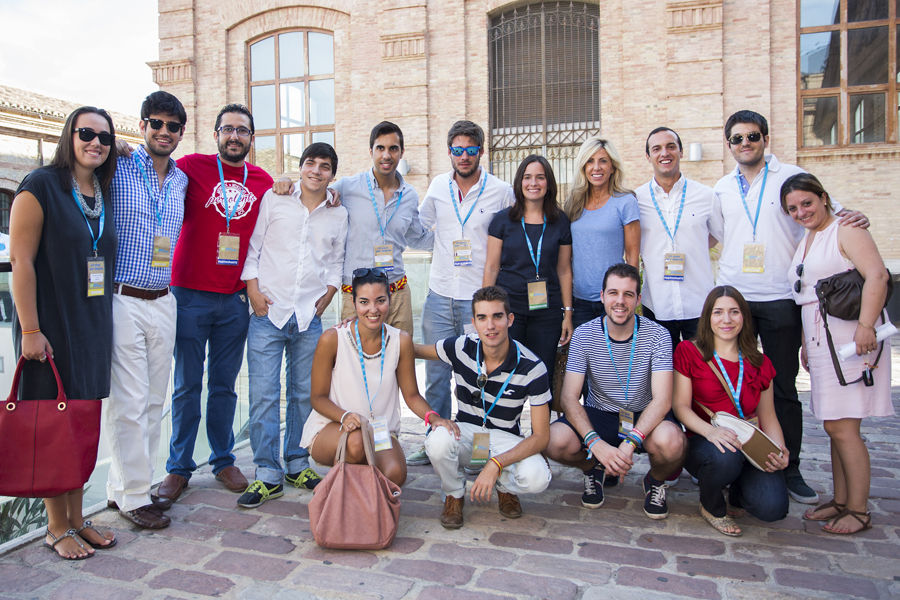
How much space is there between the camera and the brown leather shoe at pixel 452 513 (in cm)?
361

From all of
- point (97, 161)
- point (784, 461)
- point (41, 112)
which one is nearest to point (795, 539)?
point (784, 461)

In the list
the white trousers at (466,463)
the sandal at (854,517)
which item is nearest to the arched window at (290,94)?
the white trousers at (466,463)

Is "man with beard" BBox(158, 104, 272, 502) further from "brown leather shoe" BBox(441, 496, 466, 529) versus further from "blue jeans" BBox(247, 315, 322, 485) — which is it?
"brown leather shoe" BBox(441, 496, 466, 529)

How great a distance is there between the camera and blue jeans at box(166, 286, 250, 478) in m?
4.05

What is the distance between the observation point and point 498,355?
3.78m

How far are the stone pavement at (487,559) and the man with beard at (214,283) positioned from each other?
0.47 meters

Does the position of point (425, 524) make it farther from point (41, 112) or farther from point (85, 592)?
point (41, 112)

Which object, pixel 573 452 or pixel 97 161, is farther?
pixel 573 452

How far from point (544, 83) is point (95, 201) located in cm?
1187

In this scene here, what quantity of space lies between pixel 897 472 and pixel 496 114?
11188 millimetres

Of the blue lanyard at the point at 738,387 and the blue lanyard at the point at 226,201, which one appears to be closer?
the blue lanyard at the point at 738,387

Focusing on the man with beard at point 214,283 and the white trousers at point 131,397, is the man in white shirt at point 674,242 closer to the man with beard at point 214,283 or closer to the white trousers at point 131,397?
the man with beard at point 214,283

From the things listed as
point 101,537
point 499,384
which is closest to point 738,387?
point 499,384

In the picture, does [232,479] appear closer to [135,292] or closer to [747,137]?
[135,292]
